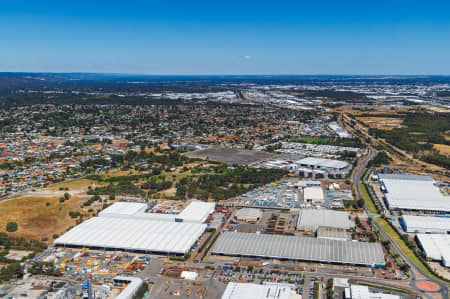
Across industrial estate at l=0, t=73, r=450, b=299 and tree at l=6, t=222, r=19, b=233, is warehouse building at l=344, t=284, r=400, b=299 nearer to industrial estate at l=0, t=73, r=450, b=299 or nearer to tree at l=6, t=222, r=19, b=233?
industrial estate at l=0, t=73, r=450, b=299

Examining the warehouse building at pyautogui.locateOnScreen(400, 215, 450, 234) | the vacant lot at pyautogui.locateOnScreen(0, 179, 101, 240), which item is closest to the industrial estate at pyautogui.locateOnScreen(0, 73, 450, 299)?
the warehouse building at pyautogui.locateOnScreen(400, 215, 450, 234)

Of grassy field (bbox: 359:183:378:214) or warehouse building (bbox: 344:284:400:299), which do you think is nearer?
warehouse building (bbox: 344:284:400:299)

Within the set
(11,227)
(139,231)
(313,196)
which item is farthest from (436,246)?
(11,227)

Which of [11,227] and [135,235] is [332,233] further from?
[11,227]

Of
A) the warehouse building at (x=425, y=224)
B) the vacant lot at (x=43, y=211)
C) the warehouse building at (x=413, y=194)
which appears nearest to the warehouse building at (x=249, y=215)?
the warehouse building at (x=425, y=224)

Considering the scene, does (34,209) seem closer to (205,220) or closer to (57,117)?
(205,220)

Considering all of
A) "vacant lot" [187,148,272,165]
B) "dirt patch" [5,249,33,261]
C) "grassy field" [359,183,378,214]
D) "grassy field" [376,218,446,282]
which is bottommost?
"dirt patch" [5,249,33,261]

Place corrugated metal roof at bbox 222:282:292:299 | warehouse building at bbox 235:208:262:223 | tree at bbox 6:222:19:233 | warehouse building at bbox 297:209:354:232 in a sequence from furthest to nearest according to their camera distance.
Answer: warehouse building at bbox 235:208:262:223
tree at bbox 6:222:19:233
warehouse building at bbox 297:209:354:232
corrugated metal roof at bbox 222:282:292:299
